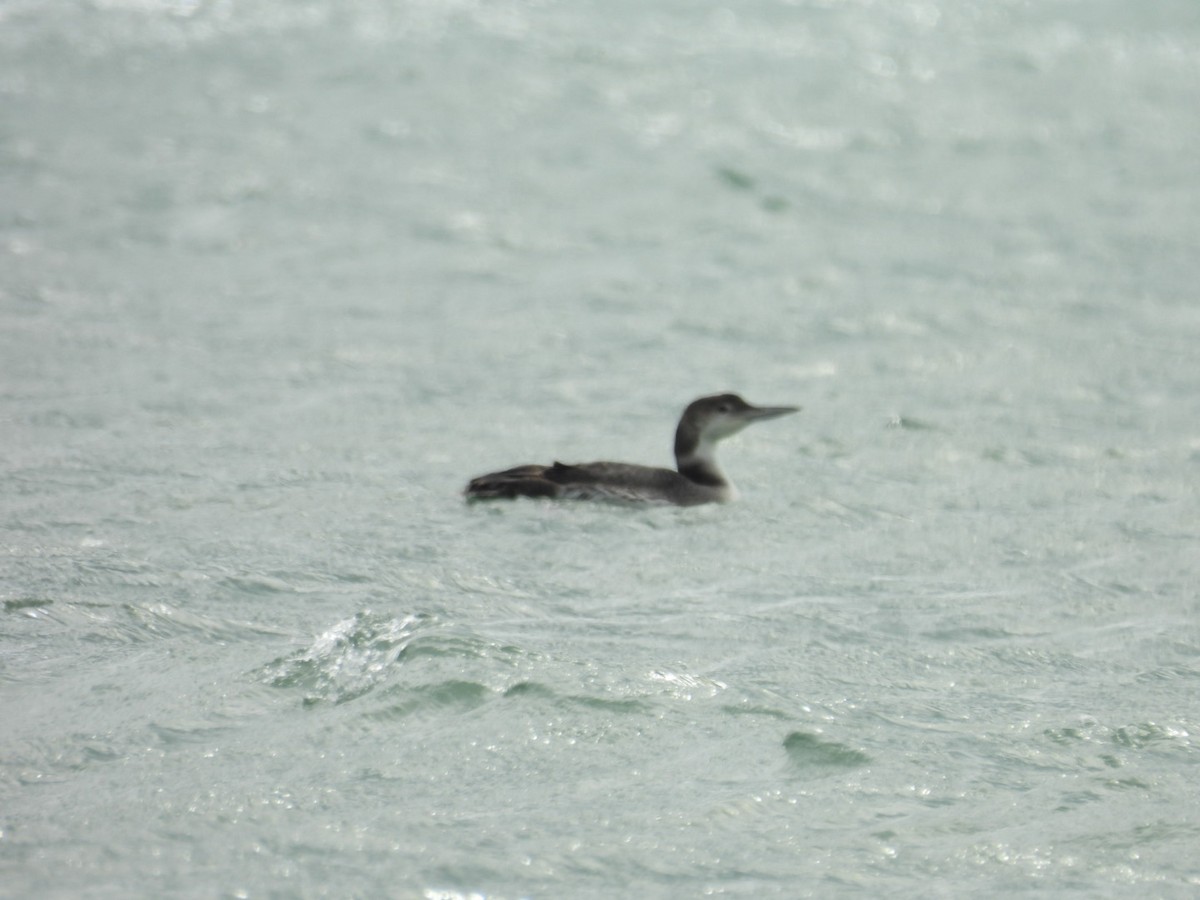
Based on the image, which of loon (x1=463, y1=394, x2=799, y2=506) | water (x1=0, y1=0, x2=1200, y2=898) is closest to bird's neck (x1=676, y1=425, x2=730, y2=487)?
loon (x1=463, y1=394, x2=799, y2=506)

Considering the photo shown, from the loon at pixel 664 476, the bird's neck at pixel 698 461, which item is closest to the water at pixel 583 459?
the loon at pixel 664 476

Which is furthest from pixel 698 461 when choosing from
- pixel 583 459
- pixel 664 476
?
pixel 583 459

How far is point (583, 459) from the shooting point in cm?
1048

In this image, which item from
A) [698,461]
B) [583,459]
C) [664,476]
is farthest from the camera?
[583,459]

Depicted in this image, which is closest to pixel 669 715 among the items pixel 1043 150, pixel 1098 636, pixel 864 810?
pixel 864 810

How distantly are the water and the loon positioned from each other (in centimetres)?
11

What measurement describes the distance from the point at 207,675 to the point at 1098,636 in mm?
3521

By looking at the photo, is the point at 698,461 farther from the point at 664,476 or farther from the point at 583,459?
the point at 583,459

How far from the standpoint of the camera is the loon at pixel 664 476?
9336mm

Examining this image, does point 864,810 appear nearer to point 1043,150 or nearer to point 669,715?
point 669,715

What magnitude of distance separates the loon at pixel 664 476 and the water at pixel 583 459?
0.11 metres

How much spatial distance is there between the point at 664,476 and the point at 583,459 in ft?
3.28

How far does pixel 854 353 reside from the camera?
504 inches

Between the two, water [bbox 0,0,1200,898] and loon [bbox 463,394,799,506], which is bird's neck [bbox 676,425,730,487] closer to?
loon [bbox 463,394,799,506]
